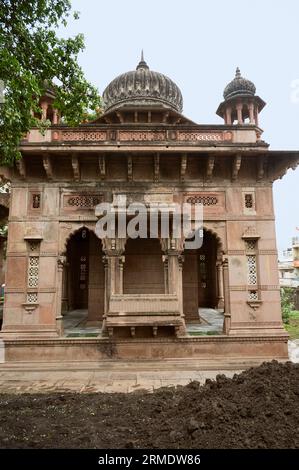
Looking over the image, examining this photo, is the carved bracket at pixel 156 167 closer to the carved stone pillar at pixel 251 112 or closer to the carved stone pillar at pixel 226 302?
the carved stone pillar at pixel 226 302

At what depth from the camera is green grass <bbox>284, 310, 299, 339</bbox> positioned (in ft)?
43.4

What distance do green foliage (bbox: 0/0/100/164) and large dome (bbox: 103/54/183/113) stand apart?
235 inches

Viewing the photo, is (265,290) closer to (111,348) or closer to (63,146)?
(111,348)

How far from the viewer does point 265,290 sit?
364 inches

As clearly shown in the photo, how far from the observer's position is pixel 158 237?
953 cm

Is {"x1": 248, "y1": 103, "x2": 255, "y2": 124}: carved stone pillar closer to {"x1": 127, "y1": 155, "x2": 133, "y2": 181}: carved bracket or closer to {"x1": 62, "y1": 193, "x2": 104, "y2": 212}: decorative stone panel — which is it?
{"x1": 127, "y1": 155, "x2": 133, "y2": 181}: carved bracket

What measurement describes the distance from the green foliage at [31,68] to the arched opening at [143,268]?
→ 16.5 feet

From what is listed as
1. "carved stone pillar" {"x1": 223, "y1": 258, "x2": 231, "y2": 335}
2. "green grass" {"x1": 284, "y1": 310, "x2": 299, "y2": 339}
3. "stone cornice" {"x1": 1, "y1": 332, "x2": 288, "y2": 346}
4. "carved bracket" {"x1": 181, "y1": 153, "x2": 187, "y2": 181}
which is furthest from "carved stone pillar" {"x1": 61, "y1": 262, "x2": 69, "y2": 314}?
"green grass" {"x1": 284, "y1": 310, "x2": 299, "y2": 339}

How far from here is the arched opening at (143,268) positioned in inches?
427

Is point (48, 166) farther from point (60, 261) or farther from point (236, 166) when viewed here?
point (236, 166)

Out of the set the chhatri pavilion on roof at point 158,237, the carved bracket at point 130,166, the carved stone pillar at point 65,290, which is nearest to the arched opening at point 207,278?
the chhatri pavilion on roof at point 158,237

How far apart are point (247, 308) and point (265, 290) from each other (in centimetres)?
74

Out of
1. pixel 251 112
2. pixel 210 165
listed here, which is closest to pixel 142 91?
pixel 251 112
